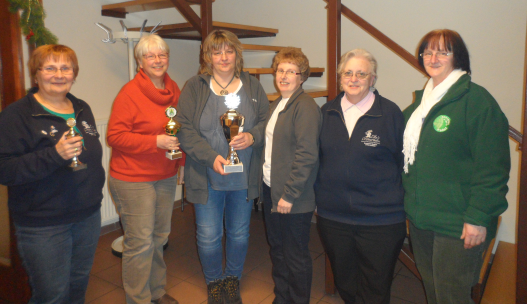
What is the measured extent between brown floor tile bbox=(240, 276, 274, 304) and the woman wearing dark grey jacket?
14.7 inches

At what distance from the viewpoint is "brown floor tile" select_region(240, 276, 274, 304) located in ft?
7.66

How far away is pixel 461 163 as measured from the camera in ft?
4.74

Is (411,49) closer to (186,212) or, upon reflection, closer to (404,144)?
(404,144)

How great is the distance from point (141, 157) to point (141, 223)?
0.35m

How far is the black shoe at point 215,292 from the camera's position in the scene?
7.14 feet

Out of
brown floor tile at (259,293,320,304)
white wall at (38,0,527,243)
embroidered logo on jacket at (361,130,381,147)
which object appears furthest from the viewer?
white wall at (38,0,527,243)

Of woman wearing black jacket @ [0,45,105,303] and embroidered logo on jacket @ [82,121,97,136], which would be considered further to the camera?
embroidered logo on jacket @ [82,121,97,136]

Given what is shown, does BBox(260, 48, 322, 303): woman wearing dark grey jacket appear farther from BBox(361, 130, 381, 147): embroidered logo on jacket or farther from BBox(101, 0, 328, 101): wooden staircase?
BBox(101, 0, 328, 101): wooden staircase

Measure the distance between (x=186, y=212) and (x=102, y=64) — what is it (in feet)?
5.67

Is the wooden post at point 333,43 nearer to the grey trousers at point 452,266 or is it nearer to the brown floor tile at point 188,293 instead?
Answer: the grey trousers at point 452,266

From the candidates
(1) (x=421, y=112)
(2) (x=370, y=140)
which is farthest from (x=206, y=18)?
(1) (x=421, y=112)

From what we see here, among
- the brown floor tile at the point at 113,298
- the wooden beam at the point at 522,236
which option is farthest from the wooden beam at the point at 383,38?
the brown floor tile at the point at 113,298

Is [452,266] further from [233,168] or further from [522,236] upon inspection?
[233,168]

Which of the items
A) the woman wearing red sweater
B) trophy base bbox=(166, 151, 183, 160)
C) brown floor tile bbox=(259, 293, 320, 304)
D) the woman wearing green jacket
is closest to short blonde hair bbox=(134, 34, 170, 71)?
the woman wearing red sweater
